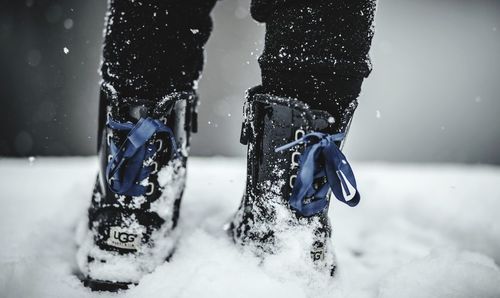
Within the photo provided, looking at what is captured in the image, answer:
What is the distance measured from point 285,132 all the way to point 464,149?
2667 mm

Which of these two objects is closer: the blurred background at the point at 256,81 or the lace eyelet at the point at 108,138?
the lace eyelet at the point at 108,138

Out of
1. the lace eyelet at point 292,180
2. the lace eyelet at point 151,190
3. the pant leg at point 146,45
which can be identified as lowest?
the lace eyelet at point 151,190

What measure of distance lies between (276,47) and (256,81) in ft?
4.57

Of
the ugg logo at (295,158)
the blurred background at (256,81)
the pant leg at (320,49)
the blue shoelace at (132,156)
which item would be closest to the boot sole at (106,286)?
the blue shoelace at (132,156)

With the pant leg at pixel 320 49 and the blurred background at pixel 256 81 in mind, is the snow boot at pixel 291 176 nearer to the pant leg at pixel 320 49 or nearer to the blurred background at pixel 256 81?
the pant leg at pixel 320 49

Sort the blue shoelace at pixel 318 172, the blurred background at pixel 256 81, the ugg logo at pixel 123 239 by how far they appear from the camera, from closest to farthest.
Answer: the blue shoelace at pixel 318 172 → the ugg logo at pixel 123 239 → the blurred background at pixel 256 81

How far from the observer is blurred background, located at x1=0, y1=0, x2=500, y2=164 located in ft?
6.89

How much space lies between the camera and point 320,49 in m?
0.72

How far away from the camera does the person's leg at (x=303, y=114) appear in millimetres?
712

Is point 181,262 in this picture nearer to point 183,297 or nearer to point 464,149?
point 183,297

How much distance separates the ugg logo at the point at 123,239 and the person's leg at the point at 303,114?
25 centimetres

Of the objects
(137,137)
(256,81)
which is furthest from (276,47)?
(256,81)

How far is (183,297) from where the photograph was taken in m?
0.69

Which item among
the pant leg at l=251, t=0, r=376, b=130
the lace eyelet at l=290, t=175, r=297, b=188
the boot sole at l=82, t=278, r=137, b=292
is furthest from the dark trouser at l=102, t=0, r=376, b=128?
the boot sole at l=82, t=278, r=137, b=292
